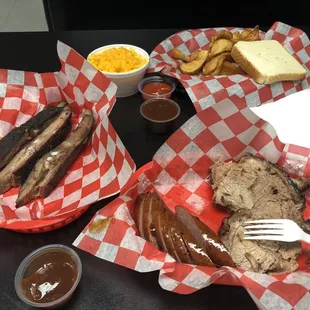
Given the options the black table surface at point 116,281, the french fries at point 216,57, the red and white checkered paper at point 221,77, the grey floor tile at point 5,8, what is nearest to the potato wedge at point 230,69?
the french fries at point 216,57

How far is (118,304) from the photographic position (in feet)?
4.33

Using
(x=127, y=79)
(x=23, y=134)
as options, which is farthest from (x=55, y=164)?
(x=127, y=79)

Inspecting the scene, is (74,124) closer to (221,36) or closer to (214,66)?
(214,66)

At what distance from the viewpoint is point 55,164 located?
175 centimetres

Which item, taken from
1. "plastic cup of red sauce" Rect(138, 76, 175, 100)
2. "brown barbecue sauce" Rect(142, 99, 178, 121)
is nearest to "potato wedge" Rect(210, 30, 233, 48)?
"plastic cup of red sauce" Rect(138, 76, 175, 100)

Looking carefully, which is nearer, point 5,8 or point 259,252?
point 259,252

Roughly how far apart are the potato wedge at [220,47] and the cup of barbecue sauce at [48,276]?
1.54 metres

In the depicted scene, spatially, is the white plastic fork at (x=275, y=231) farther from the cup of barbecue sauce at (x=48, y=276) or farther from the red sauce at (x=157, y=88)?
the red sauce at (x=157, y=88)

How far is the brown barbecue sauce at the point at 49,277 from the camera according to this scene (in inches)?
50.4

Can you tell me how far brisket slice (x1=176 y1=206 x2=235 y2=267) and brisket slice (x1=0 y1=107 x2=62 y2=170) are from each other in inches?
34.8

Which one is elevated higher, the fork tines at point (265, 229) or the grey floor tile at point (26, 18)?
the fork tines at point (265, 229)

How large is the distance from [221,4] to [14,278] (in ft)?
8.80

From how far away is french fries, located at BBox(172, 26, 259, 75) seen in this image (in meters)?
2.32

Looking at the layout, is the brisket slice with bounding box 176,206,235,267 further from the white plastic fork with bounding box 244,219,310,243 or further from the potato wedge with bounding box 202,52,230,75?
the potato wedge with bounding box 202,52,230,75
